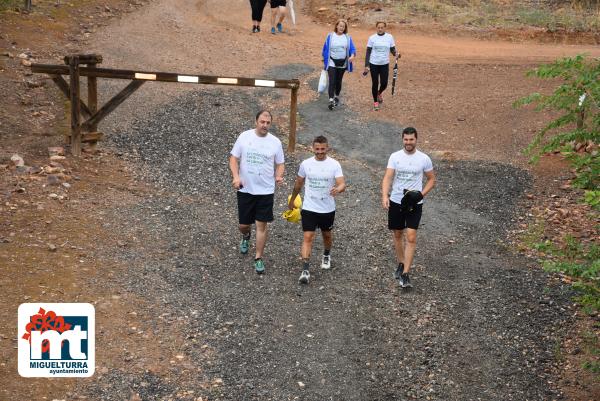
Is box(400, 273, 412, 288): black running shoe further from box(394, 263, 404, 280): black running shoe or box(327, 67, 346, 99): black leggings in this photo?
box(327, 67, 346, 99): black leggings

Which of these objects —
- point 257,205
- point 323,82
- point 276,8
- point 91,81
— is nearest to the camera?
point 257,205

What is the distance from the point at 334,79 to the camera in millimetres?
16578

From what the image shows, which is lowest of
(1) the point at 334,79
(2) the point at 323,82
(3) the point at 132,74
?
(2) the point at 323,82

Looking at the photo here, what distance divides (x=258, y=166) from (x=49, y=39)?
11.5 metres

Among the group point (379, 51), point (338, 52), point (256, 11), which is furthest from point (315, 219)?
point (256, 11)

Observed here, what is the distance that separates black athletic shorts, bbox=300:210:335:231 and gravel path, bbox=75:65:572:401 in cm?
65

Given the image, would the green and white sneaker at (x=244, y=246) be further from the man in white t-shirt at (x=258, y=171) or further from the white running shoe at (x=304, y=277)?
the white running shoe at (x=304, y=277)

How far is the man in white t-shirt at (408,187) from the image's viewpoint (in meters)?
9.48

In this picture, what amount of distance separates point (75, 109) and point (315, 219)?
5.17 m

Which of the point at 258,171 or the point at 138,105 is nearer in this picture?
the point at 258,171

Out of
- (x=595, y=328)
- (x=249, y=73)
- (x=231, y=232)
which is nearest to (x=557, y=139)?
(x=595, y=328)

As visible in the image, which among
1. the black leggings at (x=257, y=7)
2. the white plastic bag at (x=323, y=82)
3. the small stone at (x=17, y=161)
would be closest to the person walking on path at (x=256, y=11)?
the black leggings at (x=257, y=7)

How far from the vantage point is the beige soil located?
8797 mm

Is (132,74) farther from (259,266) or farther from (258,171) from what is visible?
(259,266)
